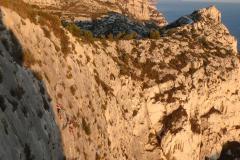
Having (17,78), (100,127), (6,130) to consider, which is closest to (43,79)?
(17,78)

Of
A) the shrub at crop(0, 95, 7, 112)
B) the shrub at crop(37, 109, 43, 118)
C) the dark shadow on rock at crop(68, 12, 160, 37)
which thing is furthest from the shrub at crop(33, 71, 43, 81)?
the dark shadow on rock at crop(68, 12, 160, 37)

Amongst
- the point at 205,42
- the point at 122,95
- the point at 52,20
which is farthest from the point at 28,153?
the point at 205,42

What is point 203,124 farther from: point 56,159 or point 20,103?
point 20,103

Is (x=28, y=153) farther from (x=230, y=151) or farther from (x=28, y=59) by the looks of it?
(x=230, y=151)

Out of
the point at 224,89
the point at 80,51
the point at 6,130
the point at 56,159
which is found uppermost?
the point at 80,51

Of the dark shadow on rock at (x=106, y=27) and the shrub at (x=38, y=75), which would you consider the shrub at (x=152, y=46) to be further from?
the shrub at (x=38, y=75)

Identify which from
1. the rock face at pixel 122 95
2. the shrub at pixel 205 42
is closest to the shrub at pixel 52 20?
the rock face at pixel 122 95

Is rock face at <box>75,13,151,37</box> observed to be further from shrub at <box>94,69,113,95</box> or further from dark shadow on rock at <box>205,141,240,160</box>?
dark shadow on rock at <box>205,141,240,160</box>
